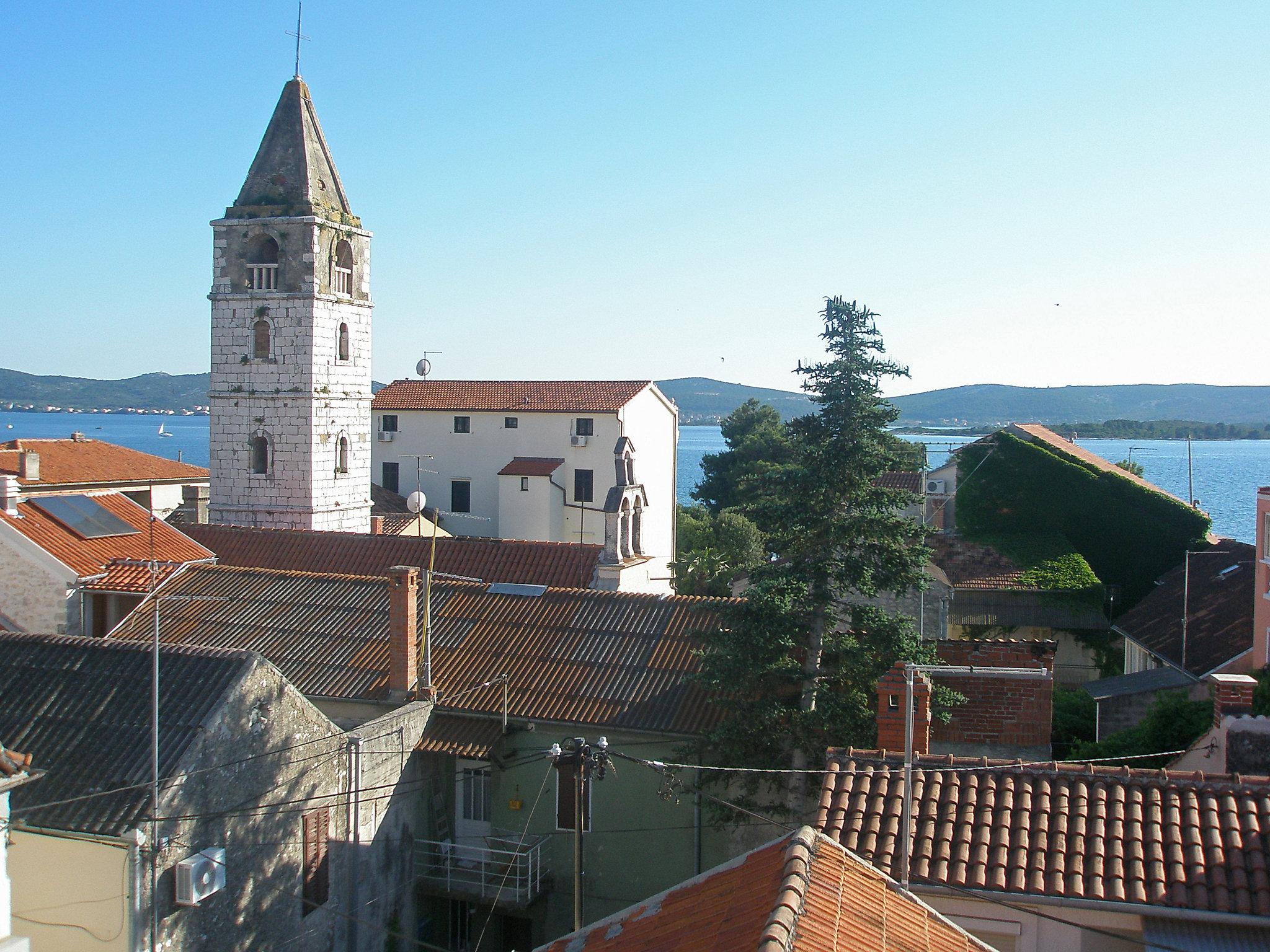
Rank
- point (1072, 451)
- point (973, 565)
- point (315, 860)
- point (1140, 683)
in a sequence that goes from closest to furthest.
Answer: point (315, 860) → point (1140, 683) → point (973, 565) → point (1072, 451)

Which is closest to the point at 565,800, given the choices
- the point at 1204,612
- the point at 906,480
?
the point at 1204,612

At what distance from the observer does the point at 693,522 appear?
55.6 meters

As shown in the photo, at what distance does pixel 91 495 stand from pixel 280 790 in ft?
43.0

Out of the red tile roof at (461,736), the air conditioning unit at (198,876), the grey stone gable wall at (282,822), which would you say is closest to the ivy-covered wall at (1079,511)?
the red tile roof at (461,736)

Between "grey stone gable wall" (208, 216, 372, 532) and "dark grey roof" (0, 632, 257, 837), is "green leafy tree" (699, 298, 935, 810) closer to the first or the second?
"dark grey roof" (0, 632, 257, 837)

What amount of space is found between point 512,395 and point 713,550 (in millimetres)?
12823

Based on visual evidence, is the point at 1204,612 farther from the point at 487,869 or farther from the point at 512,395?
the point at 512,395

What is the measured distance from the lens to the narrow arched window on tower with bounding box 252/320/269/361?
98.2 ft

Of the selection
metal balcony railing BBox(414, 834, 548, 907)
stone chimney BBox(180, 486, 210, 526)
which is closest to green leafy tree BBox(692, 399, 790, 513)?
stone chimney BBox(180, 486, 210, 526)

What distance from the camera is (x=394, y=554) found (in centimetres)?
2555

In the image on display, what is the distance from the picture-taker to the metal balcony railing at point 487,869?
16344mm

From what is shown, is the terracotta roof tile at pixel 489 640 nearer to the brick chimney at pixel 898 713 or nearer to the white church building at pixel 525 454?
the brick chimney at pixel 898 713

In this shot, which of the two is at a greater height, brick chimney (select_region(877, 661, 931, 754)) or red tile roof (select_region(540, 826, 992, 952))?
brick chimney (select_region(877, 661, 931, 754))

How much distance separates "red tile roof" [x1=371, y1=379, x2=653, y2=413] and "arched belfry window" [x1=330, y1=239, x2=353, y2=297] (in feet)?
58.0
